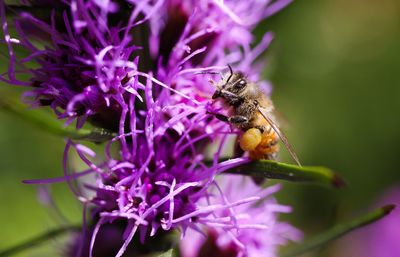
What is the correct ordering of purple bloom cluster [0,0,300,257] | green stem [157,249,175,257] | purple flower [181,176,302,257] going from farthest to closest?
1. purple flower [181,176,302,257]
2. green stem [157,249,175,257]
3. purple bloom cluster [0,0,300,257]

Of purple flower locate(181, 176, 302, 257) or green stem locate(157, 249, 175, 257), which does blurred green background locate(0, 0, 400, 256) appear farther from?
green stem locate(157, 249, 175, 257)

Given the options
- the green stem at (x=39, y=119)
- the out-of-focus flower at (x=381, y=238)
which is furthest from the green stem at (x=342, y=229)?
the out-of-focus flower at (x=381, y=238)

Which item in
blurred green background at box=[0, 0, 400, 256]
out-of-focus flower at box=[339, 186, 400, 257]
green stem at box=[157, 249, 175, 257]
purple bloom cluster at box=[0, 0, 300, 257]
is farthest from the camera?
blurred green background at box=[0, 0, 400, 256]

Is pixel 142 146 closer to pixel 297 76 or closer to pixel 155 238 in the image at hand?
pixel 155 238

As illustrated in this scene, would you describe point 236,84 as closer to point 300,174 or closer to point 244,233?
point 300,174

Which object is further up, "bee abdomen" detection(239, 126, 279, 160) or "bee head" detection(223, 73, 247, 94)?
"bee head" detection(223, 73, 247, 94)

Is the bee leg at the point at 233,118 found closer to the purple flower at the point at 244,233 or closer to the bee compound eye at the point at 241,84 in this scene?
the bee compound eye at the point at 241,84

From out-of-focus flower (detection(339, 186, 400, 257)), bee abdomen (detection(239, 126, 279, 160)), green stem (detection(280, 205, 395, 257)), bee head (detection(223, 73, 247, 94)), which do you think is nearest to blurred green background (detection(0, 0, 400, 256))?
out-of-focus flower (detection(339, 186, 400, 257))

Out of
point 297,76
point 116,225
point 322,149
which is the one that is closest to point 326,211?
point 322,149
